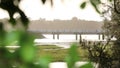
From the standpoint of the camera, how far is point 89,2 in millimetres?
1168

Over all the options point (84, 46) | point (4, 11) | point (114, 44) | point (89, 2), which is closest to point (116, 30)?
point (114, 44)

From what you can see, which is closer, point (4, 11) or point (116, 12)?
point (4, 11)

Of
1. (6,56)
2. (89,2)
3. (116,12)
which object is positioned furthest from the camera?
(116,12)

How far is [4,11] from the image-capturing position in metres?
0.73

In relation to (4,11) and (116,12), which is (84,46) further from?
(4,11)

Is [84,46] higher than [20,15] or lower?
lower

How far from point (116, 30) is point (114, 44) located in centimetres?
33

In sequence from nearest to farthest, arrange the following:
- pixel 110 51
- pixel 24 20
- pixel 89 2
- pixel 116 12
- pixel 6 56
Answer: pixel 6 56 → pixel 24 20 → pixel 89 2 → pixel 116 12 → pixel 110 51

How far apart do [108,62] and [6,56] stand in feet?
21.7

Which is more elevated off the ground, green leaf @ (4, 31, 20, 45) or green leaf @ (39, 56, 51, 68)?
green leaf @ (4, 31, 20, 45)

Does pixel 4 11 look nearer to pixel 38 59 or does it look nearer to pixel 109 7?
pixel 38 59

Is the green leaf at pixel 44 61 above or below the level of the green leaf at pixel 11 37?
below

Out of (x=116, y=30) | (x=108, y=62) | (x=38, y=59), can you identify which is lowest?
(x=108, y=62)

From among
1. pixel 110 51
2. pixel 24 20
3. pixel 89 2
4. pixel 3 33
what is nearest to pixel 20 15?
pixel 24 20
